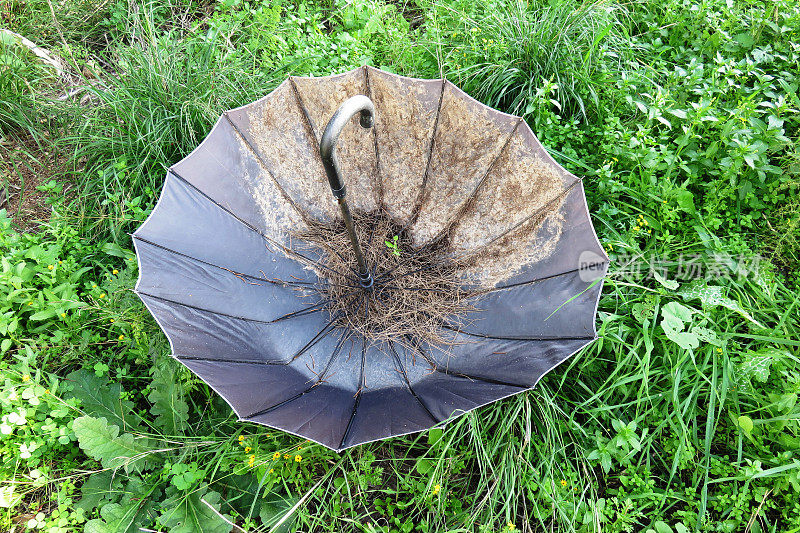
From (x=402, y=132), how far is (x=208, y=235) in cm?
112

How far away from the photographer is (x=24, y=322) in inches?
117

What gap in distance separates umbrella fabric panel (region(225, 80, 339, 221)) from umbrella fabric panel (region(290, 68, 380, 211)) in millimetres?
47

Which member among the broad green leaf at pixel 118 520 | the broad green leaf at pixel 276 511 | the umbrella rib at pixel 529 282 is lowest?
the broad green leaf at pixel 276 511

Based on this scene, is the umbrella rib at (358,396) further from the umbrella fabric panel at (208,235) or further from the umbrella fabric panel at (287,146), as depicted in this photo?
the umbrella fabric panel at (287,146)

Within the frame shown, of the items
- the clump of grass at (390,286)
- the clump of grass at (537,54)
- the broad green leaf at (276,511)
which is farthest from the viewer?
the clump of grass at (537,54)

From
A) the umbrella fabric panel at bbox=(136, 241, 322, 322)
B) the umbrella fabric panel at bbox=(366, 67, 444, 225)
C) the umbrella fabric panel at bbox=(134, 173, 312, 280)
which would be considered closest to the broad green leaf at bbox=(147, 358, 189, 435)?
the umbrella fabric panel at bbox=(136, 241, 322, 322)

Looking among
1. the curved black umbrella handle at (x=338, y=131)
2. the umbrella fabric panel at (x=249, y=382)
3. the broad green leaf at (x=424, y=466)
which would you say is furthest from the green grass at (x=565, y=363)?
the curved black umbrella handle at (x=338, y=131)

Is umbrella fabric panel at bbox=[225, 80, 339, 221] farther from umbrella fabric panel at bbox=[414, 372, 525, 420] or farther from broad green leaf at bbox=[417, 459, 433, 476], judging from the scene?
broad green leaf at bbox=[417, 459, 433, 476]

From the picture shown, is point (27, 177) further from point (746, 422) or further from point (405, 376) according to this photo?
point (746, 422)

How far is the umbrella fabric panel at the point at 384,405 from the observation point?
79.1 inches

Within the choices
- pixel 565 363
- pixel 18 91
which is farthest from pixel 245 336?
pixel 18 91

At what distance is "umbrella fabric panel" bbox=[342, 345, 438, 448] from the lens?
6.59 ft

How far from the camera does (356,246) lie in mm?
2154

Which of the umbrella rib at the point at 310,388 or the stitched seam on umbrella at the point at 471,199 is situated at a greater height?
the stitched seam on umbrella at the point at 471,199
